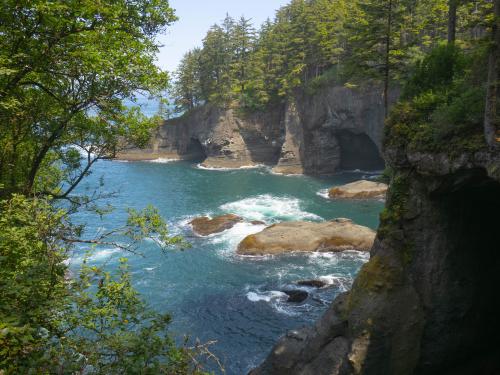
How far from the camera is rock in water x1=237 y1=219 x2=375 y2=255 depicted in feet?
121

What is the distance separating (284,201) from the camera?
54.4 meters

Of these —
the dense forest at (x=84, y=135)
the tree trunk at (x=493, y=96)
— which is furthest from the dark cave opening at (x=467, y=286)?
the dense forest at (x=84, y=135)

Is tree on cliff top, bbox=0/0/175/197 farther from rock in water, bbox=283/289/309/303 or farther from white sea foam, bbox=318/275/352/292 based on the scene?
white sea foam, bbox=318/275/352/292

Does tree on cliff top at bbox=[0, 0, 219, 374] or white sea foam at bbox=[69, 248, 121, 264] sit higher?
tree on cliff top at bbox=[0, 0, 219, 374]

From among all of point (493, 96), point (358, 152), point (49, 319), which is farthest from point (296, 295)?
point (358, 152)

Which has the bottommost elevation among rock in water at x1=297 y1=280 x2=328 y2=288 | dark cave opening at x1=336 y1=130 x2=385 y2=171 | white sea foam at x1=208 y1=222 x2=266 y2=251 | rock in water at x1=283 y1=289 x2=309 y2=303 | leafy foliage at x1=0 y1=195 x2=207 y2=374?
rock in water at x1=283 y1=289 x2=309 y2=303

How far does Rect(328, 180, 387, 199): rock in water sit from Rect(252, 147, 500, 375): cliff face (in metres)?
35.7

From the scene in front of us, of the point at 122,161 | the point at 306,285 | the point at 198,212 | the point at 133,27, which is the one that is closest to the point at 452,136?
the point at 133,27

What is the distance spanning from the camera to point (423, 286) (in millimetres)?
16500

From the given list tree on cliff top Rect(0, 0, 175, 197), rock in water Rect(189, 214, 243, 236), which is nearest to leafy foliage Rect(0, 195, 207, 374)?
tree on cliff top Rect(0, 0, 175, 197)

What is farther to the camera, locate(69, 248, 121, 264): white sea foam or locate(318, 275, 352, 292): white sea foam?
locate(69, 248, 121, 264): white sea foam

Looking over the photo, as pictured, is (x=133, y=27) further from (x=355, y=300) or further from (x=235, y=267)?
(x=235, y=267)

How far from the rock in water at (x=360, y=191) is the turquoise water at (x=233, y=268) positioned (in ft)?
6.88

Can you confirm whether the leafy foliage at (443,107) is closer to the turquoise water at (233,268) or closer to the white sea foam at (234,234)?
the turquoise water at (233,268)
